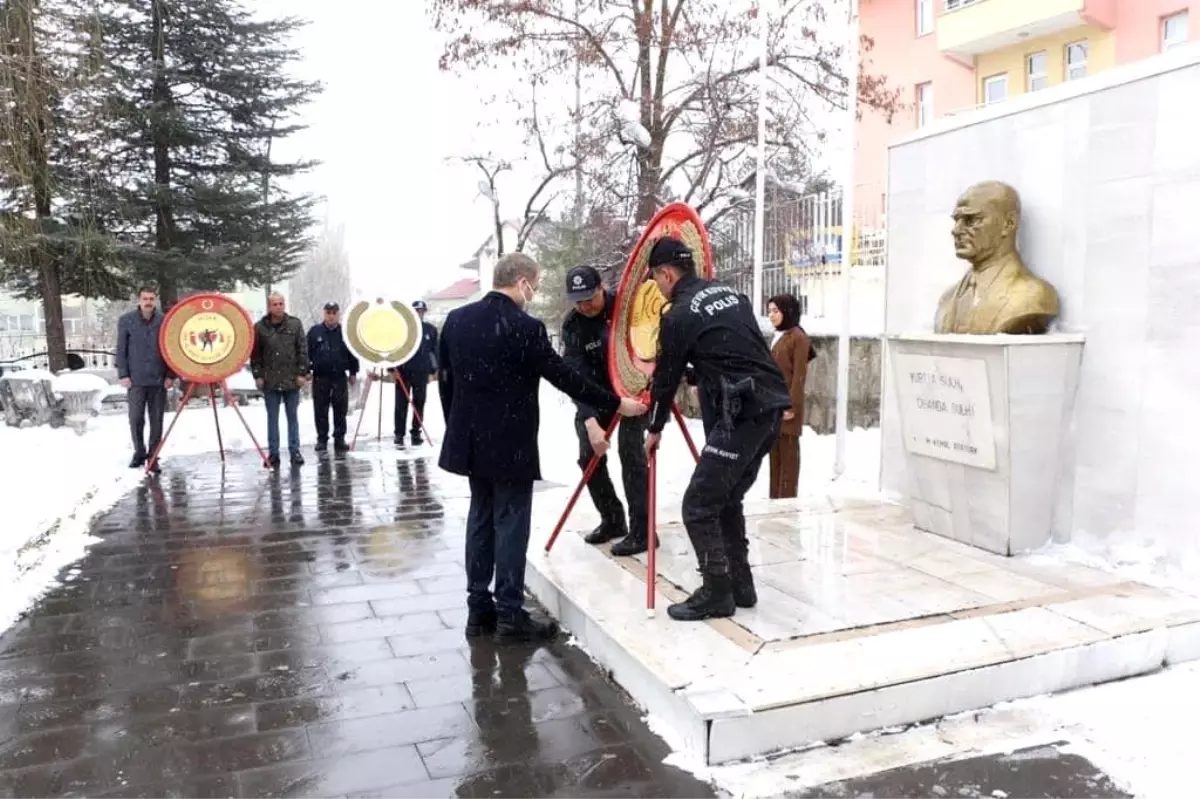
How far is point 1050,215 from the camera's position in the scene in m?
5.23

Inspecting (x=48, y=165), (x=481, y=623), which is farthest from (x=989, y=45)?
(x=481, y=623)

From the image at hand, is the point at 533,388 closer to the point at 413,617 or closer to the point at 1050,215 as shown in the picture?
the point at 413,617

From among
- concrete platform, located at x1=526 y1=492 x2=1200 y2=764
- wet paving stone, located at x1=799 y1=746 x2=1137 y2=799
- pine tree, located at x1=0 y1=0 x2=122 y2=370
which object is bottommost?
wet paving stone, located at x1=799 y1=746 x2=1137 y2=799

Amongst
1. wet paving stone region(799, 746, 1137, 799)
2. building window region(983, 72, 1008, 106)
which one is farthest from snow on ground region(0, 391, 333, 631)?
building window region(983, 72, 1008, 106)

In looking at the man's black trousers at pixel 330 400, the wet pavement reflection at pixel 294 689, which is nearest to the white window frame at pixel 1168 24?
the man's black trousers at pixel 330 400

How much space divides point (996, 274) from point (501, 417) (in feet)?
9.94

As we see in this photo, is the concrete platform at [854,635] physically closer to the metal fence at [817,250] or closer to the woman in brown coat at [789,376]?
the woman in brown coat at [789,376]

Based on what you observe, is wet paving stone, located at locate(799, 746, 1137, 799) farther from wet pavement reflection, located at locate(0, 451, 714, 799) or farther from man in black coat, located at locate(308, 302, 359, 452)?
man in black coat, located at locate(308, 302, 359, 452)

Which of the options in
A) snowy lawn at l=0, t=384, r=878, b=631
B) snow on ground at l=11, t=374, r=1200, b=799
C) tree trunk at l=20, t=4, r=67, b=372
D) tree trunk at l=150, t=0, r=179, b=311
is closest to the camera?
snow on ground at l=11, t=374, r=1200, b=799

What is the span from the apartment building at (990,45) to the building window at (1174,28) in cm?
2

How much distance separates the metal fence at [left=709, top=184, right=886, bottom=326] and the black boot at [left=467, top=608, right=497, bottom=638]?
22.6ft

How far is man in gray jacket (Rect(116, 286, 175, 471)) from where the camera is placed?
9344 mm

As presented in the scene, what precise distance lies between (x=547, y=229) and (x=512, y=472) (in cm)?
1668

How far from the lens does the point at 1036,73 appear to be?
20062 mm
